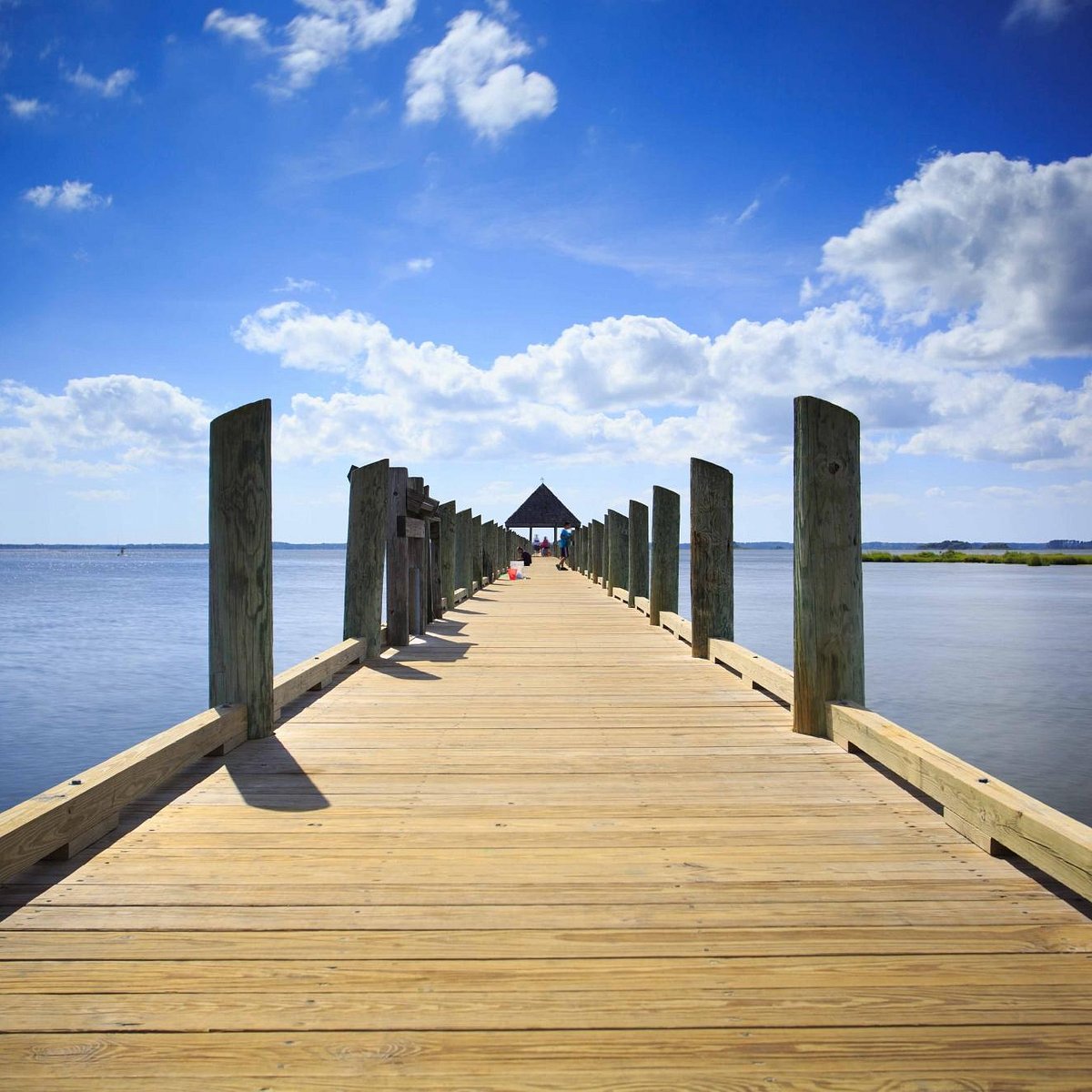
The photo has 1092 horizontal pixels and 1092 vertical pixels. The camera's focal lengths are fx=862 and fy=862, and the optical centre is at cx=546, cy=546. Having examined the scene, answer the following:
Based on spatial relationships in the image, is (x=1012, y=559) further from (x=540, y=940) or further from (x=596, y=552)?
(x=540, y=940)

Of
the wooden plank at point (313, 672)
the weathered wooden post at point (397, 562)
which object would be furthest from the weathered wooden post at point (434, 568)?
the wooden plank at point (313, 672)

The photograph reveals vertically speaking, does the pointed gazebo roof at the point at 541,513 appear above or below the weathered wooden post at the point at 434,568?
above

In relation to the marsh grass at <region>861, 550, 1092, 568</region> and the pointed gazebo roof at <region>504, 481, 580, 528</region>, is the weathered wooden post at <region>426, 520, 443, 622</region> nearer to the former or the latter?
the pointed gazebo roof at <region>504, 481, 580, 528</region>

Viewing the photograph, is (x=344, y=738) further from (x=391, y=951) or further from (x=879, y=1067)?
(x=879, y=1067)

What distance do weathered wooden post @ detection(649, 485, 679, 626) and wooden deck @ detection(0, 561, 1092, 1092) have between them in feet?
21.3

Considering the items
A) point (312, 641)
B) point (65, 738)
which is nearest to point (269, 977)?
point (65, 738)

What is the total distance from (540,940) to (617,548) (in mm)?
13482

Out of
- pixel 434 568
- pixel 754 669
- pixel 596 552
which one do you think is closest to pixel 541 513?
pixel 596 552

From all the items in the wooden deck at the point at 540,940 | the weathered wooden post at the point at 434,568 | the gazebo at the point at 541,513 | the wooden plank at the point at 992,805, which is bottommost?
the wooden deck at the point at 540,940

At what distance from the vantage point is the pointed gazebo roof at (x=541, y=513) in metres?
50.9

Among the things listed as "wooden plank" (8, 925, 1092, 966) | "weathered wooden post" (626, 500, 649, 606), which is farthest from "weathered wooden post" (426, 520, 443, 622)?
"wooden plank" (8, 925, 1092, 966)

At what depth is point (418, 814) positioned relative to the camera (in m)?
3.43

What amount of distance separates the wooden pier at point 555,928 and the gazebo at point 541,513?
152 ft

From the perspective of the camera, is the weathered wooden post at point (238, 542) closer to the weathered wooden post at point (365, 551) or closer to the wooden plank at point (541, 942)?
the wooden plank at point (541, 942)
